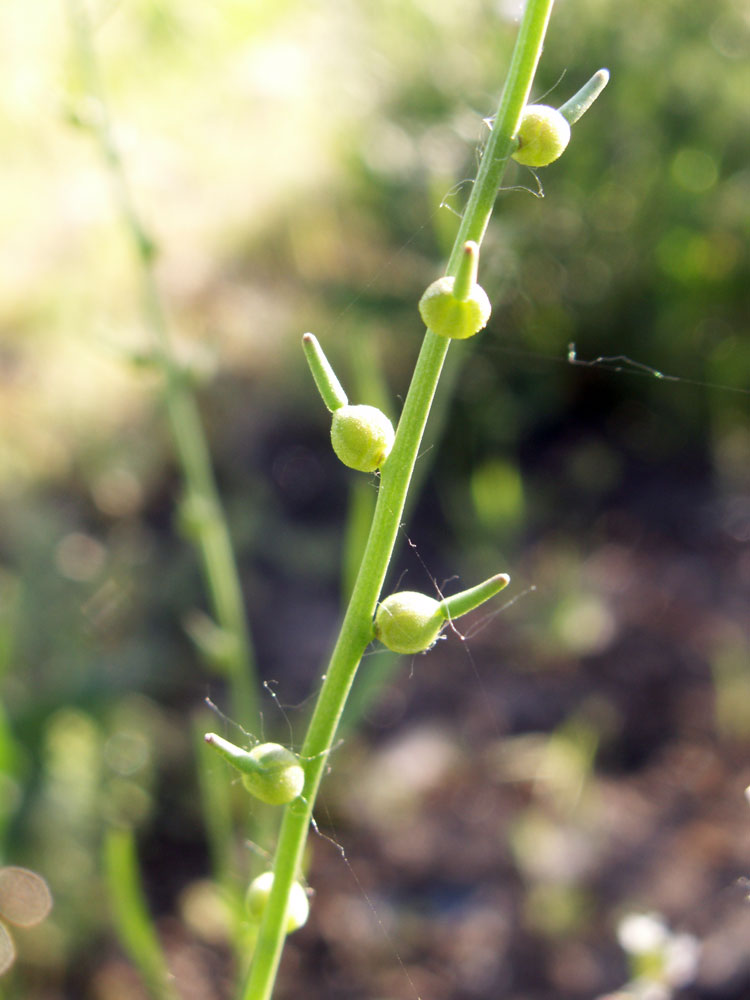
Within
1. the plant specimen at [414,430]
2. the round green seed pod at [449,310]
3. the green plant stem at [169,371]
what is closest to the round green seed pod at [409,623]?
the plant specimen at [414,430]

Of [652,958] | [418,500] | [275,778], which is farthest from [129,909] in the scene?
[418,500]

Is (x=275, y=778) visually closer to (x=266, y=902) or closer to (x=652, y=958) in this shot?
(x=266, y=902)

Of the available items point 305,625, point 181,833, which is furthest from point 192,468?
point 305,625

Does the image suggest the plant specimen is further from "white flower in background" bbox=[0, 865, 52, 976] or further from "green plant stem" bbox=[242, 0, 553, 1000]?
"white flower in background" bbox=[0, 865, 52, 976]

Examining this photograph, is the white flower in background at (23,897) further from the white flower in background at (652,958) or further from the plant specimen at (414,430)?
the plant specimen at (414,430)

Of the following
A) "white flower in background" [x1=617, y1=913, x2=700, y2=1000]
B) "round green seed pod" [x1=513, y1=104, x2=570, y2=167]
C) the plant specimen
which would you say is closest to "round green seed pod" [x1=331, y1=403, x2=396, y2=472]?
the plant specimen
